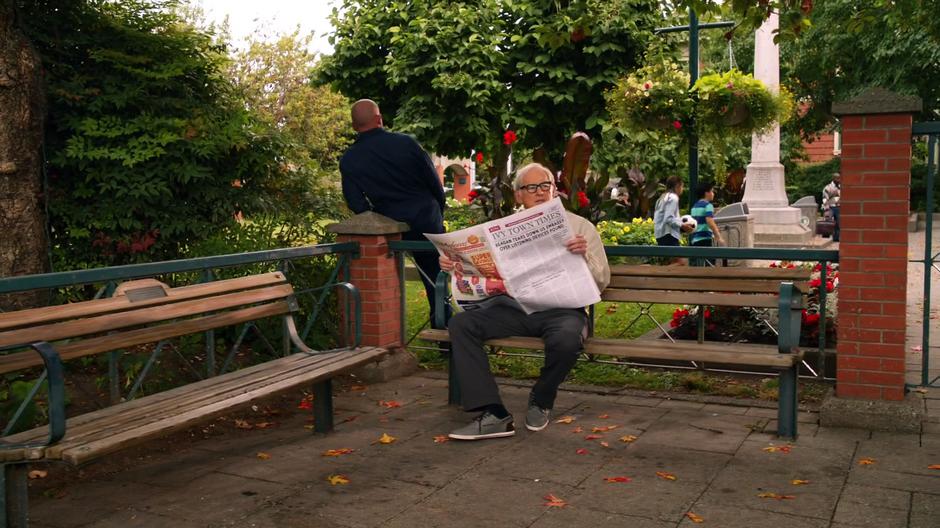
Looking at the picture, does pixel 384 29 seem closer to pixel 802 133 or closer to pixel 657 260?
pixel 657 260

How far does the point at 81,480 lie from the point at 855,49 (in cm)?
2745

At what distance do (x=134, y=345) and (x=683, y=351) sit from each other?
2.83 meters

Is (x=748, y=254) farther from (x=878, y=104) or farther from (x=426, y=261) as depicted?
(x=426, y=261)

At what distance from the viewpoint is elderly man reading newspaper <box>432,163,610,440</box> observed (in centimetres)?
510

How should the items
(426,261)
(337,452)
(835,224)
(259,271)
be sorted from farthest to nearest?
(835,224)
(259,271)
(426,261)
(337,452)

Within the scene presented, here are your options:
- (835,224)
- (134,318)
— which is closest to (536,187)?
(134,318)

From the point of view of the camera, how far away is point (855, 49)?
27484 mm

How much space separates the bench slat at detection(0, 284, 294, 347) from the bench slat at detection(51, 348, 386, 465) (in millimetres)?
506

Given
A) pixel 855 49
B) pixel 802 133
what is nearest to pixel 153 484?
pixel 855 49

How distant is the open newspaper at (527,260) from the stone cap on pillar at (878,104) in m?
1.63

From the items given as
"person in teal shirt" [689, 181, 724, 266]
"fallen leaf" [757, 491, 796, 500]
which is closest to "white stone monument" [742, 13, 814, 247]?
"person in teal shirt" [689, 181, 724, 266]

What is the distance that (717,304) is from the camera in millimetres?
5332

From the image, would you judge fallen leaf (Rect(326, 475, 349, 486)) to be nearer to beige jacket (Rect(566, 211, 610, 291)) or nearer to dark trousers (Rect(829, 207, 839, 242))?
beige jacket (Rect(566, 211, 610, 291))

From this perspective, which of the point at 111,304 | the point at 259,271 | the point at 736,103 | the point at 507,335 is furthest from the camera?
the point at 736,103
